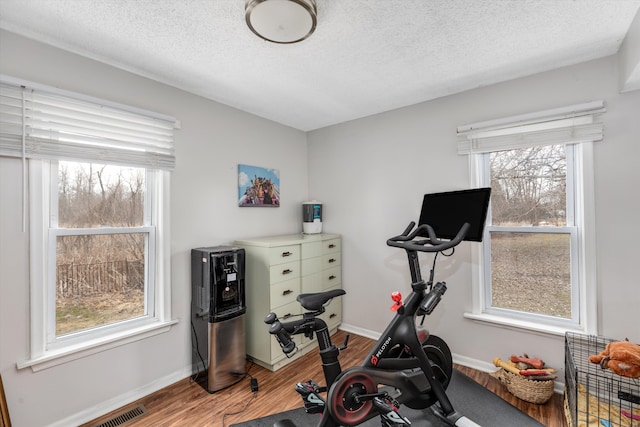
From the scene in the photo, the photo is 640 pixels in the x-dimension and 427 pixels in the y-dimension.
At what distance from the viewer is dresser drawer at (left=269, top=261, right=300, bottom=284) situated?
8.39 feet

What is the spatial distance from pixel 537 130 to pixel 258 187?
2.60 m

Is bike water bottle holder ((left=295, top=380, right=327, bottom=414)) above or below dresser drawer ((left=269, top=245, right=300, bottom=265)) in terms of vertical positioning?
below

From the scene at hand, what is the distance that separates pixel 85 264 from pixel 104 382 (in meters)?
0.85

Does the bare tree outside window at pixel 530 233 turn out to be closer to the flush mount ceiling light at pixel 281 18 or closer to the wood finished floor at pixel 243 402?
the wood finished floor at pixel 243 402

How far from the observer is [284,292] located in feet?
8.72

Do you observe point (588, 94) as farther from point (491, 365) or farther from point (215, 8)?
point (215, 8)

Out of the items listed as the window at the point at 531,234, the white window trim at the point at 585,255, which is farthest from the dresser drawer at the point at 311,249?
the white window trim at the point at 585,255

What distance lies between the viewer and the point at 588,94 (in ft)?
6.77

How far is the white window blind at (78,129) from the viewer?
167cm

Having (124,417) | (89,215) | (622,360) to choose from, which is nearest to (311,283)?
(124,417)

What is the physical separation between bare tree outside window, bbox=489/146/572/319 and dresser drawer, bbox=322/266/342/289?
159 cm

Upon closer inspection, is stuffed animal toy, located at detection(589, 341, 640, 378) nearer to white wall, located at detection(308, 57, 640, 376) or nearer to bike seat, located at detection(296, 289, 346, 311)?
white wall, located at detection(308, 57, 640, 376)

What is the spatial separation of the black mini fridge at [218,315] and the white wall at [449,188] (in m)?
1.42

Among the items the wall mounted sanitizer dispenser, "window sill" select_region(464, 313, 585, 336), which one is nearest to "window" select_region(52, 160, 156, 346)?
the wall mounted sanitizer dispenser
